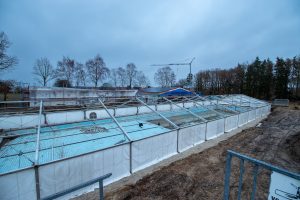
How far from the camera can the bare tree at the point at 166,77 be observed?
60.1m

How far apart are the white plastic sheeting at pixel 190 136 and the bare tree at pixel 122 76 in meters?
46.4

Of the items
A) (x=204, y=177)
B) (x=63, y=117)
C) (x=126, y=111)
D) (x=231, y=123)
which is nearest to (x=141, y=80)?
(x=126, y=111)

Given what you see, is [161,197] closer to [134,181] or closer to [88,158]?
[134,181]

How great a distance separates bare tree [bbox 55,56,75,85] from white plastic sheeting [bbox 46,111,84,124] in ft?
104

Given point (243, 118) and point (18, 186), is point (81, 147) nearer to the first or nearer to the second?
point (18, 186)

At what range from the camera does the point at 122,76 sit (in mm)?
53500

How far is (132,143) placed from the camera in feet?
→ 17.6

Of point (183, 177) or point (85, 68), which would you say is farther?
point (85, 68)

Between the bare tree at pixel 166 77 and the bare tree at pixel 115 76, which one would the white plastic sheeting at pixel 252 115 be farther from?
the bare tree at pixel 166 77

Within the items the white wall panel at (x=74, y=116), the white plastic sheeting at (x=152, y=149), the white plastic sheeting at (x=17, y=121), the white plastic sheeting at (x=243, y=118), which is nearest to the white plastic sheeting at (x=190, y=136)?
the white plastic sheeting at (x=152, y=149)

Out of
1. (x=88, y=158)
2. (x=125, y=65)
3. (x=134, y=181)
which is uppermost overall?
(x=125, y=65)

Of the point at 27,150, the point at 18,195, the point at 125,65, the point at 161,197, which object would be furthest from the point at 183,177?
the point at 125,65

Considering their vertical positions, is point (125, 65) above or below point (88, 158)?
above

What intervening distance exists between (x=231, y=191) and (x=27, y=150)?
747 cm
